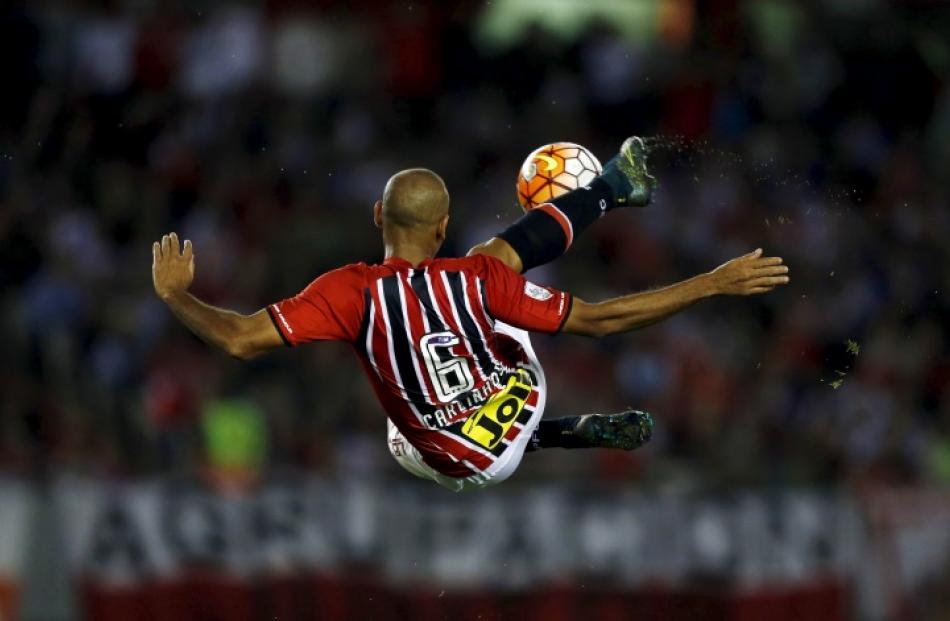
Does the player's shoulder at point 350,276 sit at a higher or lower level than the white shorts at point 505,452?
higher

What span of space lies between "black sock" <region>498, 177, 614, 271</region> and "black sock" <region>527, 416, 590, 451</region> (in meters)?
0.80

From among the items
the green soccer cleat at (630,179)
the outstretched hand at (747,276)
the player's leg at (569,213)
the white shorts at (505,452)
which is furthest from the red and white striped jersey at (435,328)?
the green soccer cleat at (630,179)

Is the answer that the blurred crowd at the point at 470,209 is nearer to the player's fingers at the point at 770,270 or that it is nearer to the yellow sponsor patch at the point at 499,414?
the yellow sponsor patch at the point at 499,414

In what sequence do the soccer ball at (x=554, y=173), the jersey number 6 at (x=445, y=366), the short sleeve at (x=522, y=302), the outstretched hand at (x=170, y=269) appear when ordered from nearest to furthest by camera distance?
the outstretched hand at (x=170, y=269) < the short sleeve at (x=522, y=302) < the jersey number 6 at (x=445, y=366) < the soccer ball at (x=554, y=173)

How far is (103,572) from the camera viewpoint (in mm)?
11945

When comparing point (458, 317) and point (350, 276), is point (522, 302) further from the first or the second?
point (350, 276)

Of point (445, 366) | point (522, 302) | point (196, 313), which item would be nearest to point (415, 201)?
point (522, 302)

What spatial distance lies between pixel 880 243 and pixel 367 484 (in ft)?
18.4

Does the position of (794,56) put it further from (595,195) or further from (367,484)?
(595,195)

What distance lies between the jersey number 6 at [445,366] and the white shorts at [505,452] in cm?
30

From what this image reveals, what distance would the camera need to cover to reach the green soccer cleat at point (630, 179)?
313 inches

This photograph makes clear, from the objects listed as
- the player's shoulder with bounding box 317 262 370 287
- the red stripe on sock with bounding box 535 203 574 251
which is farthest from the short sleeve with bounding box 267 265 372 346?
the red stripe on sock with bounding box 535 203 574 251

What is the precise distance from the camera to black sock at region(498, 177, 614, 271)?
24.8 feet

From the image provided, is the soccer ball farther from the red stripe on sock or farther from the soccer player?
the red stripe on sock
